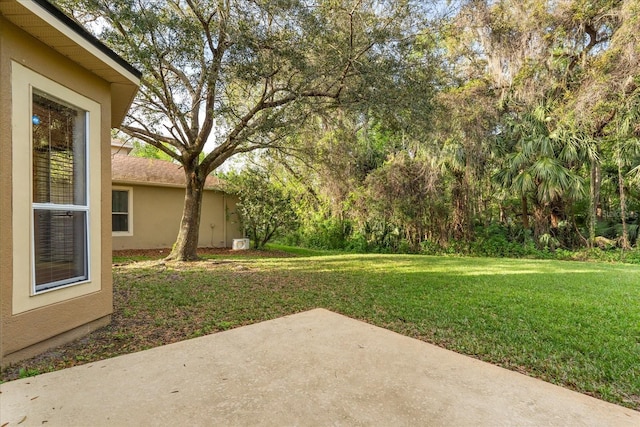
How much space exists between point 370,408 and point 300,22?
5922mm

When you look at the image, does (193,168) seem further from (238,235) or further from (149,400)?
(149,400)

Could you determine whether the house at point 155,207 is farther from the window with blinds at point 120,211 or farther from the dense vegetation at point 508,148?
the dense vegetation at point 508,148

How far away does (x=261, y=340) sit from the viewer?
332 centimetres

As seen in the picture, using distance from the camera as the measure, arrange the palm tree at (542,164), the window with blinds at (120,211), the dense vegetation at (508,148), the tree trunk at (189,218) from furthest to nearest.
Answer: the window with blinds at (120,211), the palm tree at (542,164), the dense vegetation at (508,148), the tree trunk at (189,218)

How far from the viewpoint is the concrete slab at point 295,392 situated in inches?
78.2

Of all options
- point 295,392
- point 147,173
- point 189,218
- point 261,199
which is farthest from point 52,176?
point 147,173

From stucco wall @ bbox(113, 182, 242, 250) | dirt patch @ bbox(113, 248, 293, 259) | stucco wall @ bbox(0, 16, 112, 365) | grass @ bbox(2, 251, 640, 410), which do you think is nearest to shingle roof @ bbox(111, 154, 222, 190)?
stucco wall @ bbox(113, 182, 242, 250)

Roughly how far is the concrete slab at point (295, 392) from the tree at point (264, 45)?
4.85m

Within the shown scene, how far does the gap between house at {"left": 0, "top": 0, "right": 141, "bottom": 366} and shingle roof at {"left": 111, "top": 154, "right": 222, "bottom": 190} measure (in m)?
6.77

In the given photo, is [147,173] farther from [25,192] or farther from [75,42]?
[25,192]

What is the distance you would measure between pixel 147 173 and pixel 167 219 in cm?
166

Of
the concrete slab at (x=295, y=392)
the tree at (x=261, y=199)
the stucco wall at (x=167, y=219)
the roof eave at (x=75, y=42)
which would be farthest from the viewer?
the tree at (x=261, y=199)

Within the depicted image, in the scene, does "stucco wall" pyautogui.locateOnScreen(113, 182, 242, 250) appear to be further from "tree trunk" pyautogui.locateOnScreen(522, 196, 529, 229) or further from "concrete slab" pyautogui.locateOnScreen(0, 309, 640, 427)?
"tree trunk" pyautogui.locateOnScreen(522, 196, 529, 229)

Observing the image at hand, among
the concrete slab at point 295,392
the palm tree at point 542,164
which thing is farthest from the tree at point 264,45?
the palm tree at point 542,164
